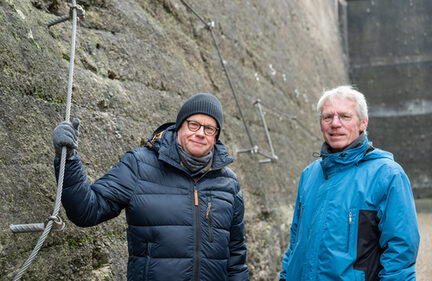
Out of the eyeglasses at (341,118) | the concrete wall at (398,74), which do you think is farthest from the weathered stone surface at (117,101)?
the concrete wall at (398,74)

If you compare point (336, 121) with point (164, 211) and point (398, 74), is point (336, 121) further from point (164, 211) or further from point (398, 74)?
point (398, 74)

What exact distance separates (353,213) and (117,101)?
4.69 ft

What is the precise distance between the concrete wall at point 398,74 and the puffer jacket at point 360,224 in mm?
9344

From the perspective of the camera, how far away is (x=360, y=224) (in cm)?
166

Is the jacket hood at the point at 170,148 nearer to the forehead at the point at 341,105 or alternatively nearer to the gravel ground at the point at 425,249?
the forehead at the point at 341,105

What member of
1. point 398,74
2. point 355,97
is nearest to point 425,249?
point 355,97

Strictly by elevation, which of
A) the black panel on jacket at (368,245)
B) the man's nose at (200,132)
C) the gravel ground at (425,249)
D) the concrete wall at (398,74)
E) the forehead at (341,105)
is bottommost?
the gravel ground at (425,249)

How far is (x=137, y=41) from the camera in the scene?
2.85 metres

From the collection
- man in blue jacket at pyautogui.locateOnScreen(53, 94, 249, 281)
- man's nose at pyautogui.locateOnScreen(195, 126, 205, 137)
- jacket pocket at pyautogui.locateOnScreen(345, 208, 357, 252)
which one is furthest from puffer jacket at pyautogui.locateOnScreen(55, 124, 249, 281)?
jacket pocket at pyautogui.locateOnScreen(345, 208, 357, 252)

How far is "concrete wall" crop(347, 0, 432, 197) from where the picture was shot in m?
10.4

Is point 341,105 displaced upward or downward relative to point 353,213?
upward

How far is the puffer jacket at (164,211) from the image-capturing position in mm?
1557

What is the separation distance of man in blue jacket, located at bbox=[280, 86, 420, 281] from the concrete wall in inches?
366

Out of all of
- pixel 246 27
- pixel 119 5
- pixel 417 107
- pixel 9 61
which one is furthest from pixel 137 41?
pixel 417 107
